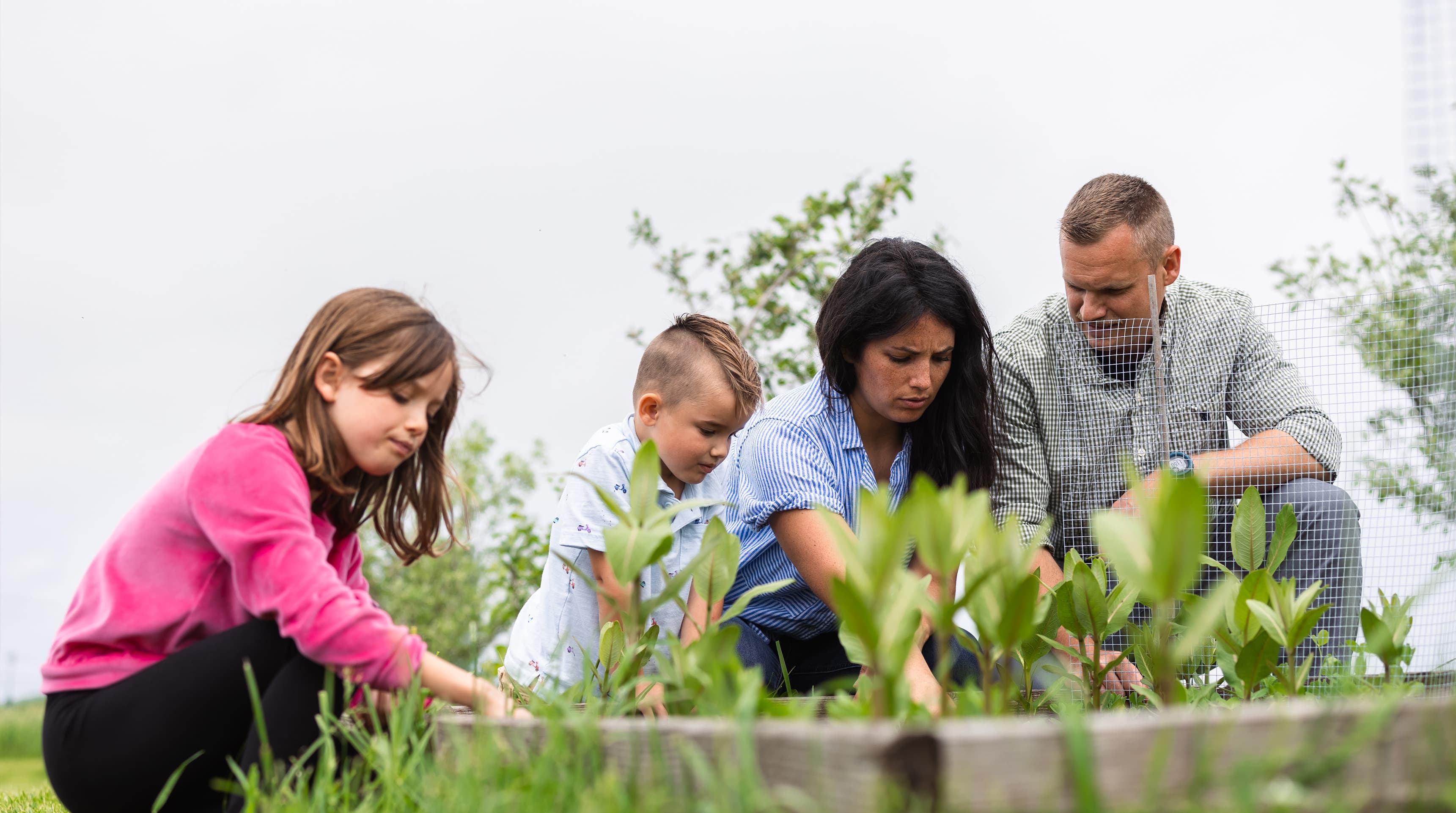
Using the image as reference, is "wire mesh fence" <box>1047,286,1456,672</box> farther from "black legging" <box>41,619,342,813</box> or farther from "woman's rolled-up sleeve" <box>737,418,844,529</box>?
"black legging" <box>41,619,342,813</box>

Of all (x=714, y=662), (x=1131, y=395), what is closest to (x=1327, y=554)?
(x=1131, y=395)

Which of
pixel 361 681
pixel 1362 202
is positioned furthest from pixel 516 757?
pixel 1362 202

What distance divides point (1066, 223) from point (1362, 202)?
534cm

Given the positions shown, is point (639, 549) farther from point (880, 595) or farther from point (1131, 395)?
point (1131, 395)

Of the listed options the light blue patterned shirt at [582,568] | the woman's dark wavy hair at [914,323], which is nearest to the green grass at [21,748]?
the light blue patterned shirt at [582,568]

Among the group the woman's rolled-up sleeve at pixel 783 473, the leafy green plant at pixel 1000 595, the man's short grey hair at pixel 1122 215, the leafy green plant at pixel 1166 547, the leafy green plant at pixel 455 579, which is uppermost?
the man's short grey hair at pixel 1122 215

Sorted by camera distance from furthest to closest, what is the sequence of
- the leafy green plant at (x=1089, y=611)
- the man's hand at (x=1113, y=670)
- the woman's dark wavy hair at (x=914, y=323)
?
the woman's dark wavy hair at (x=914, y=323) < the man's hand at (x=1113, y=670) < the leafy green plant at (x=1089, y=611)

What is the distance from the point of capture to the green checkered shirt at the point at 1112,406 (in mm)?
2529

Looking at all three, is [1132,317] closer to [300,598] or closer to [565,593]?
[565,593]

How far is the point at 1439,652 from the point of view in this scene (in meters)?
1.97

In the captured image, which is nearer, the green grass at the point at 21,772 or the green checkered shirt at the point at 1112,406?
the green checkered shirt at the point at 1112,406

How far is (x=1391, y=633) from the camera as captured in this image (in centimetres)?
139

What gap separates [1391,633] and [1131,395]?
122 cm

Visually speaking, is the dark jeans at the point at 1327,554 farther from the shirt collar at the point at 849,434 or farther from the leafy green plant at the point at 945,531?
the leafy green plant at the point at 945,531
